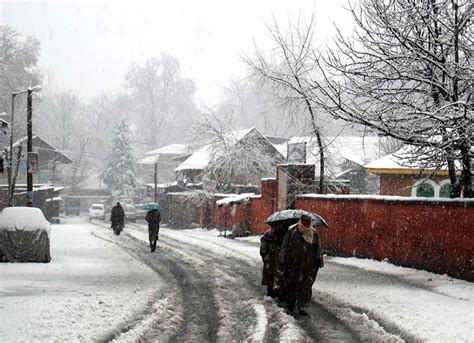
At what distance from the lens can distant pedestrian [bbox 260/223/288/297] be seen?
35.3 ft

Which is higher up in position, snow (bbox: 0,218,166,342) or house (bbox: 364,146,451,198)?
house (bbox: 364,146,451,198)

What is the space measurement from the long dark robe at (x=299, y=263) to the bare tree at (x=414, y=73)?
14.4 feet

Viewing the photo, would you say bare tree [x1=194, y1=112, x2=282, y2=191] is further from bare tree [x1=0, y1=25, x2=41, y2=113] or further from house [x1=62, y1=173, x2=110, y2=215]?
house [x1=62, y1=173, x2=110, y2=215]

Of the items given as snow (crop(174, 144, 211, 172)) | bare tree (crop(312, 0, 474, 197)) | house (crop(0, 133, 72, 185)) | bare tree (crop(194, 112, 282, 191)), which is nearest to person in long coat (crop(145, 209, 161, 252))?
bare tree (crop(312, 0, 474, 197))

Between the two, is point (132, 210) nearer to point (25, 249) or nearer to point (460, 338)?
point (25, 249)

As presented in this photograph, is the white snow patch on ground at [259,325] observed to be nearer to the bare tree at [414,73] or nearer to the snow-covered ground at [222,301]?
the snow-covered ground at [222,301]

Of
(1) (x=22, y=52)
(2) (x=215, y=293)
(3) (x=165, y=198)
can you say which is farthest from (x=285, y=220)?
(1) (x=22, y=52)

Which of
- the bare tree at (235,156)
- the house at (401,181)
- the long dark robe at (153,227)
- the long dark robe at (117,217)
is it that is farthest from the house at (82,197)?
the long dark robe at (153,227)

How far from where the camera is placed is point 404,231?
1525 centimetres

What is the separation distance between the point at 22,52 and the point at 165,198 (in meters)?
18.0

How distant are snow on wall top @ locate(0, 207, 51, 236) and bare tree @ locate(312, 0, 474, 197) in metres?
7.76

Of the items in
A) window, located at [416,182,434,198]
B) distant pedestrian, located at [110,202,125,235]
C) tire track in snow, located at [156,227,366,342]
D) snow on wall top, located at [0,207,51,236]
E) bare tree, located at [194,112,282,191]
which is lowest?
tire track in snow, located at [156,227,366,342]

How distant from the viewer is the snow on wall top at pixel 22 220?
49.2ft

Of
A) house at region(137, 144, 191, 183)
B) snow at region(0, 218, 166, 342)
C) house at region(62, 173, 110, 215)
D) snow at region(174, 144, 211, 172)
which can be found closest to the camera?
snow at region(0, 218, 166, 342)
